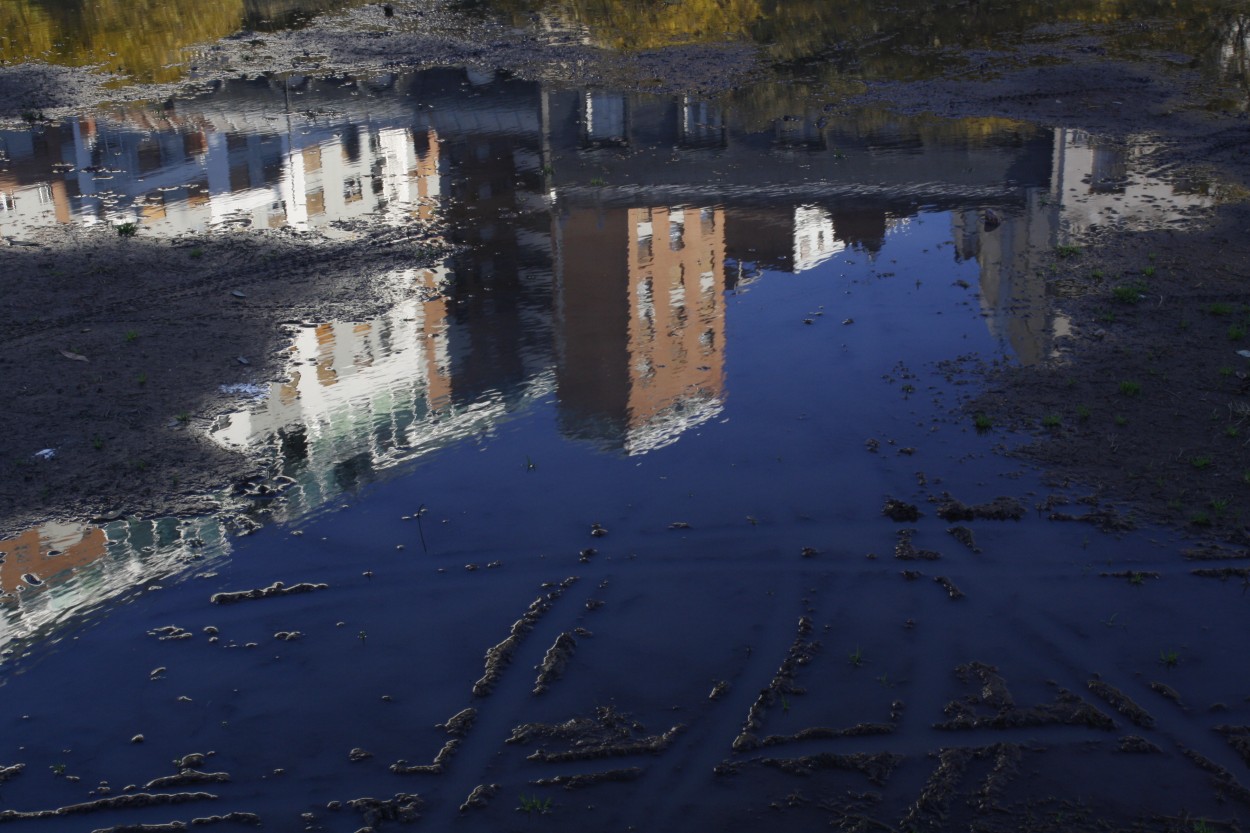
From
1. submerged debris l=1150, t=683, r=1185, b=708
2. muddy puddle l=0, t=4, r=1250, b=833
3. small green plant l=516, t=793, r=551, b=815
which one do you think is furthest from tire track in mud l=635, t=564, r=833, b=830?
submerged debris l=1150, t=683, r=1185, b=708

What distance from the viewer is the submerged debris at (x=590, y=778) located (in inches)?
219

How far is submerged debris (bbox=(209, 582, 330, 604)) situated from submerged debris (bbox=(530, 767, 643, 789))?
2.24 m

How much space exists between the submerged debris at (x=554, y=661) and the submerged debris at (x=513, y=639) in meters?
0.20

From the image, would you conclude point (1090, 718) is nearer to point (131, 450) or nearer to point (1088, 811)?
point (1088, 811)

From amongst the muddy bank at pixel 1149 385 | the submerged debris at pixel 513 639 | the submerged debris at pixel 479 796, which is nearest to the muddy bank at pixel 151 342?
the submerged debris at pixel 513 639

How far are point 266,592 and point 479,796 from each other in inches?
89.5

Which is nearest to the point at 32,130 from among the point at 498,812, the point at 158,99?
the point at 158,99

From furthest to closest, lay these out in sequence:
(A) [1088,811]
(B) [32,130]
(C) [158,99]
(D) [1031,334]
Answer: (C) [158,99] < (B) [32,130] < (D) [1031,334] < (A) [1088,811]

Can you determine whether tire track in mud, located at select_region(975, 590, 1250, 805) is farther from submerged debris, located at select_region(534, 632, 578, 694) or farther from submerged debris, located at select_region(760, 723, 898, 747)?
submerged debris, located at select_region(534, 632, 578, 694)

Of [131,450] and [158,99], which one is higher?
[158,99]

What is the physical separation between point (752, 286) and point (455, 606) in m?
5.70

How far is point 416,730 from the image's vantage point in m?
5.96

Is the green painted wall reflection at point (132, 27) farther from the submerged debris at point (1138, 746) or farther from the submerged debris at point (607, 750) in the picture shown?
the submerged debris at point (1138, 746)

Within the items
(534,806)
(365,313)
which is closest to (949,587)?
(534,806)
